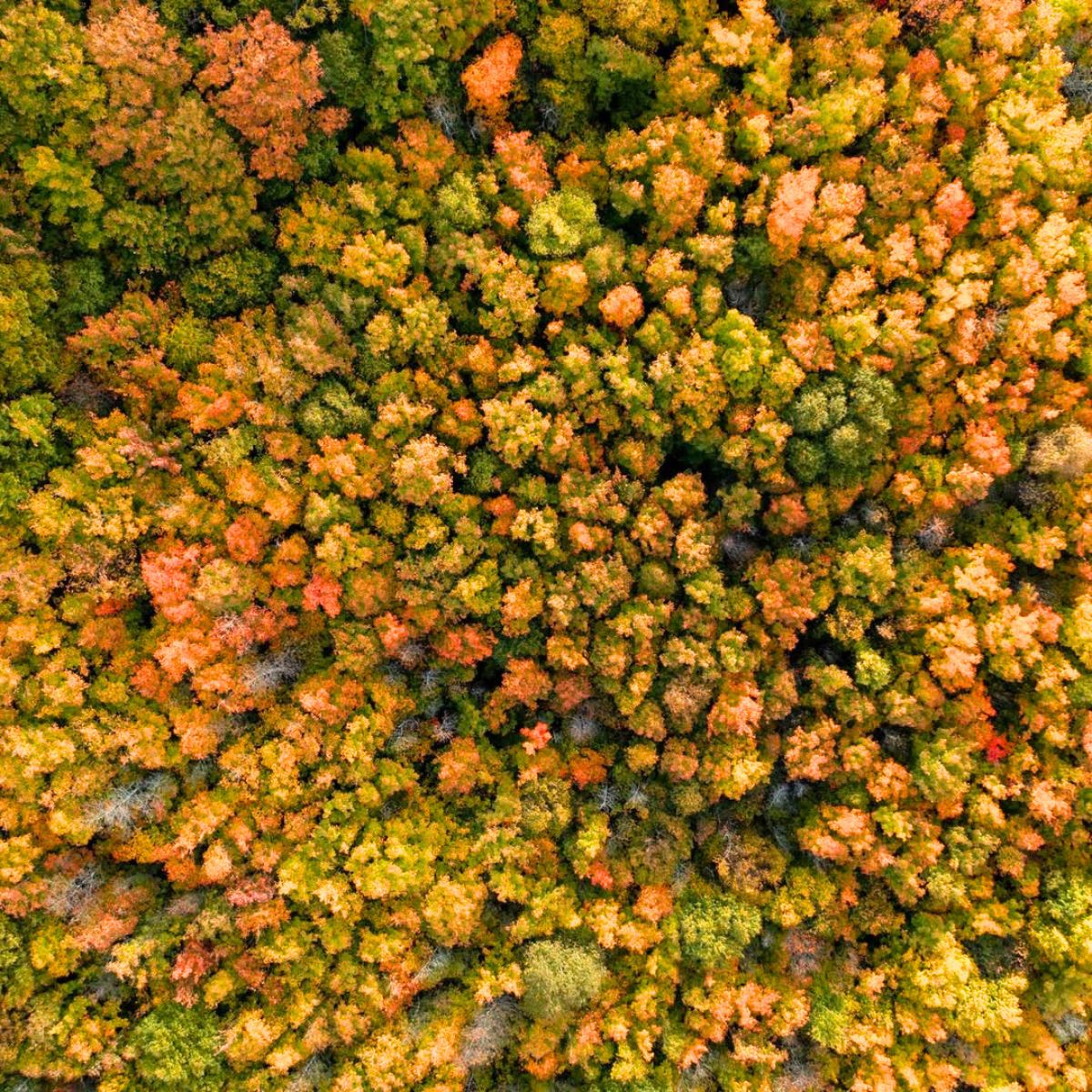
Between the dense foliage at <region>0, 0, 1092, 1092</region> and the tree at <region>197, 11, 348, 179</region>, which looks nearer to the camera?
the tree at <region>197, 11, 348, 179</region>

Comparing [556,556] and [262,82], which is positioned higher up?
[262,82]

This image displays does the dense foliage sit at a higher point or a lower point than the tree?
lower

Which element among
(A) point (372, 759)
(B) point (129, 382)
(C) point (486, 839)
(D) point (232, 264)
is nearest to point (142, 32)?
(D) point (232, 264)

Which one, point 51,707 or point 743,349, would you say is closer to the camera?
point 51,707

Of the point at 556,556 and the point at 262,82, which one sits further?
the point at 556,556

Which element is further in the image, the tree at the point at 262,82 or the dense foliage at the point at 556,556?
the dense foliage at the point at 556,556

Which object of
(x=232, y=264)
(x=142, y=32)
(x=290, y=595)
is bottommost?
(x=290, y=595)

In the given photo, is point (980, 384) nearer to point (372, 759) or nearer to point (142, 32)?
point (372, 759)

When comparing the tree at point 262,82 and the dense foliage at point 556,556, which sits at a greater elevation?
the tree at point 262,82
